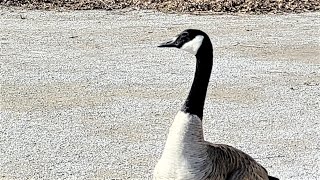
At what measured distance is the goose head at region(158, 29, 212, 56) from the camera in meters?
4.89

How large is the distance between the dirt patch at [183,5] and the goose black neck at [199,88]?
31.9 ft

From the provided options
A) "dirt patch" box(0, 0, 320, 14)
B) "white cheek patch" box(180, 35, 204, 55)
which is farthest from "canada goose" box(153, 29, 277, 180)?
"dirt patch" box(0, 0, 320, 14)

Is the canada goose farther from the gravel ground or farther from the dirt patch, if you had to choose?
the dirt patch

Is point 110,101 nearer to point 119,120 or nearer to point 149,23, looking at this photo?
point 119,120

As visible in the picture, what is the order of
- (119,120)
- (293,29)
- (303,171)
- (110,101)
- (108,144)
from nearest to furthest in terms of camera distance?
(303,171)
(108,144)
(119,120)
(110,101)
(293,29)

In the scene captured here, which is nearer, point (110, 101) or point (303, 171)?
point (303, 171)

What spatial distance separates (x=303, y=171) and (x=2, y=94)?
3.77 meters

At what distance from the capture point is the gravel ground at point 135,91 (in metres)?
7.26

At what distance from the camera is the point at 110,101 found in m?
8.95

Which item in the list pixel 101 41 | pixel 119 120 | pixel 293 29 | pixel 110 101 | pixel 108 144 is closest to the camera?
pixel 108 144

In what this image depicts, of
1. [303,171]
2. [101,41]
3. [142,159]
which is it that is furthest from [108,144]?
[101,41]

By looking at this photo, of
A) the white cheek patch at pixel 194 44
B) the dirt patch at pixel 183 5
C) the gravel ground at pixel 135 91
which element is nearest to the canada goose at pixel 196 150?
the white cheek patch at pixel 194 44

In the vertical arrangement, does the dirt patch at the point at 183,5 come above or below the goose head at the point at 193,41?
below

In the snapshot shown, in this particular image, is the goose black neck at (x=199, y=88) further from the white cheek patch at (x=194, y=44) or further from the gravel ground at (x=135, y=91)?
the gravel ground at (x=135, y=91)
